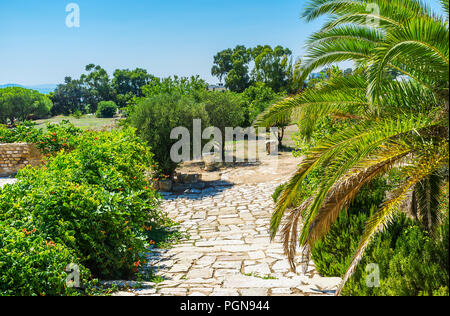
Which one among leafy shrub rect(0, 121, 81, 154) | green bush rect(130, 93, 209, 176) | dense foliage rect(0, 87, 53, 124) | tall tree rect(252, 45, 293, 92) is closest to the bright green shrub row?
leafy shrub rect(0, 121, 81, 154)

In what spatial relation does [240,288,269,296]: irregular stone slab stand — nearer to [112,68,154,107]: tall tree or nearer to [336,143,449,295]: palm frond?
[336,143,449,295]: palm frond

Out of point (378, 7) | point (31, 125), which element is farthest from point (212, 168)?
point (378, 7)

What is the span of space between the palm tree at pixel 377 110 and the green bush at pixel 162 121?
764 cm

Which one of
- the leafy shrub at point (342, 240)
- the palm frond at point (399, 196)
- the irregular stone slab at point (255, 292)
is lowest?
the irregular stone slab at point (255, 292)

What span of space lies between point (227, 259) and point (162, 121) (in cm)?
712

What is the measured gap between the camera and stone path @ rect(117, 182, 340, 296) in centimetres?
414

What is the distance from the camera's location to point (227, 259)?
5.53 meters

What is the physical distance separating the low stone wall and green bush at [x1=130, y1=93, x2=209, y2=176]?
3.72 metres

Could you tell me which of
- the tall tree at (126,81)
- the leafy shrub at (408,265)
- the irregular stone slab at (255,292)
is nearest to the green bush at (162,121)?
the irregular stone slab at (255,292)

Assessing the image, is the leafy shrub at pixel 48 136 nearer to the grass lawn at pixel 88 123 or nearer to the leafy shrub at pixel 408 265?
the grass lawn at pixel 88 123

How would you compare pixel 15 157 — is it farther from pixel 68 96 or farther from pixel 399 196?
pixel 68 96

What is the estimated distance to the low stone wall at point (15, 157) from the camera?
12266 millimetres

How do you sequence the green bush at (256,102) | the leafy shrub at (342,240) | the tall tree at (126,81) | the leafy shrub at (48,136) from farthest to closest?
1. the tall tree at (126,81)
2. the green bush at (256,102)
3. the leafy shrub at (48,136)
4. the leafy shrub at (342,240)

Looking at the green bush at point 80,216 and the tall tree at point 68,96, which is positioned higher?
the tall tree at point 68,96
